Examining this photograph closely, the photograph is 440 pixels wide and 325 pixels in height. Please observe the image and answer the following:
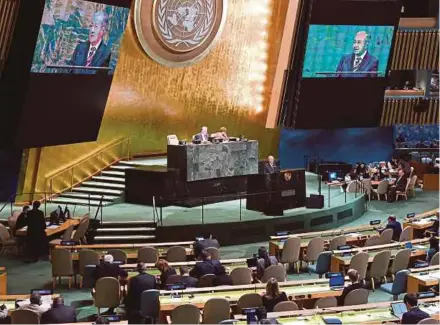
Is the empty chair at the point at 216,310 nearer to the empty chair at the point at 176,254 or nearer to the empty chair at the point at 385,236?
the empty chair at the point at 176,254

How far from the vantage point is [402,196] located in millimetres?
25812

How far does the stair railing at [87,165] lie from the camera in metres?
22.4

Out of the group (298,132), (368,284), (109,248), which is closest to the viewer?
(368,284)

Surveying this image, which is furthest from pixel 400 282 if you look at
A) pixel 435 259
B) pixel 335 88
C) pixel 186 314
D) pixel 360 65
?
pixel 360 65

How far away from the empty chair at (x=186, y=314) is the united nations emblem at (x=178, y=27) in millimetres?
14395

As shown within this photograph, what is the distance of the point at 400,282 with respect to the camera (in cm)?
1298

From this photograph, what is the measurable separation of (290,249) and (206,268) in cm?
327

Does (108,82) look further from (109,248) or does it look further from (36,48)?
(109,248)

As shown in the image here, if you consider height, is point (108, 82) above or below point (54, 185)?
above

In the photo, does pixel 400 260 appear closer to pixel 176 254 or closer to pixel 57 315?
pixel 176 254

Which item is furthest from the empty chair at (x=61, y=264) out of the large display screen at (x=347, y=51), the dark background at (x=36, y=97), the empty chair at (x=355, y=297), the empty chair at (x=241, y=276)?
the large display screen at (x=347, y=51)

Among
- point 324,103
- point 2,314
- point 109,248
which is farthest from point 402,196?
point 2,314

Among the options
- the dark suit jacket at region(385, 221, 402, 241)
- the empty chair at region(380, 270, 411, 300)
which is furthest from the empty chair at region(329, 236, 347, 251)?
the empty chair at region(380, 270, 411, 300)

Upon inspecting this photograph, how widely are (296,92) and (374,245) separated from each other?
31.6ft
